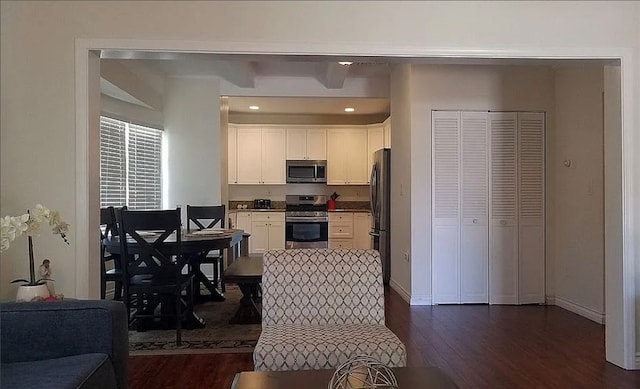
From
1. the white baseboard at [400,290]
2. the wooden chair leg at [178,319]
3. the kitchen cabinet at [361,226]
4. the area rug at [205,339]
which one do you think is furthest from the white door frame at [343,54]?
the kitchen cabinet at [361,226]

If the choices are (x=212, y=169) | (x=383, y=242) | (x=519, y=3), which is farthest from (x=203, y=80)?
(x=519, y=3)

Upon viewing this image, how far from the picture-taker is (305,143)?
8492 millimetres

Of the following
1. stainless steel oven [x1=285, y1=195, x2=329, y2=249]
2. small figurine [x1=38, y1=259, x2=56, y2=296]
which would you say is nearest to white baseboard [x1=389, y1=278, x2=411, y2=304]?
stainless steel oven [x1=285, y1=195, x2=329, y2=249]

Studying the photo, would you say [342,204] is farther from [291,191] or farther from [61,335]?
[61,335]

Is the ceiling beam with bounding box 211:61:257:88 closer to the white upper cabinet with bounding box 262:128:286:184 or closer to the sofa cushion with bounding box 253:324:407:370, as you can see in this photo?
the white upper cabinet with bounding box 262:128:286:184

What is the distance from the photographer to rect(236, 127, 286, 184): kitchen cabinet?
8.43m

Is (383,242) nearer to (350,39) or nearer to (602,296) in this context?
(602,296)

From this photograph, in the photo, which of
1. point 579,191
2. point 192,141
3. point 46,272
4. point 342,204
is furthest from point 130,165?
point 579,191

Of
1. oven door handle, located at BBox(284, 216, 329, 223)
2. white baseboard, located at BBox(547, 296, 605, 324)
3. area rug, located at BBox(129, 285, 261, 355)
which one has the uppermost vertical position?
oven door handle, located at BBox(284, 216, 329, 223)

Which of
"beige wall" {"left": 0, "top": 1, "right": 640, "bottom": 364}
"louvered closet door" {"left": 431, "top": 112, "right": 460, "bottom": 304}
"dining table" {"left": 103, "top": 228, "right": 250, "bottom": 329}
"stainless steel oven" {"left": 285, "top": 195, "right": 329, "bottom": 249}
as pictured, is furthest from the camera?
"stainless steel oven" {"left": 285, "top": 195, "right": 329, "bottom": 249}

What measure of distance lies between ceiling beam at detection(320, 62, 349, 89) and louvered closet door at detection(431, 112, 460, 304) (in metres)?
1.13

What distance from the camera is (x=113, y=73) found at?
15.4ft

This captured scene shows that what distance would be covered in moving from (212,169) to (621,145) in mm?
4593

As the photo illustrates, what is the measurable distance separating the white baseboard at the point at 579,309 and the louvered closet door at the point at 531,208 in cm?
14
